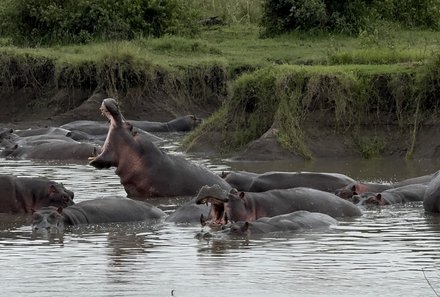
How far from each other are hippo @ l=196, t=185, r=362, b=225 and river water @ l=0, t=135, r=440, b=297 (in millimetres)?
242

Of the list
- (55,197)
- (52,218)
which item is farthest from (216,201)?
(55,197)

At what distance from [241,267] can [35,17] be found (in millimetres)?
19925

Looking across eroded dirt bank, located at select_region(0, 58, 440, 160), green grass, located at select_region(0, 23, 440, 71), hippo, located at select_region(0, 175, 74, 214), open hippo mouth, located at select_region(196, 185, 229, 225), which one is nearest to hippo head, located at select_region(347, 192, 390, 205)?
open hippo mouth, located at select_region(196, 185, 229, 225)

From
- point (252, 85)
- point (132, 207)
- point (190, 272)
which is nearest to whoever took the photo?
point (190, 272)

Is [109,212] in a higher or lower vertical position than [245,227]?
lower

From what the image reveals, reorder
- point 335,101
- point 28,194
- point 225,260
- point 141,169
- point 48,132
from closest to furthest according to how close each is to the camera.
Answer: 1. point 225,260
2. point 28,194
3. point 141,169
4. point 335,101
5. point 48,132

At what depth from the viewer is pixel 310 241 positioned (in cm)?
956

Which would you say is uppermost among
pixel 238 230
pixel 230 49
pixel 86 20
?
pixel 86 20

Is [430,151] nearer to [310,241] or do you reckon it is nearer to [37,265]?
[310,241]

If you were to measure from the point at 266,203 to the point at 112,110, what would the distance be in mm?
2588

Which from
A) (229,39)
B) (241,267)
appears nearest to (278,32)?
(229,39)

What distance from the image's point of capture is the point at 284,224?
10109 mm

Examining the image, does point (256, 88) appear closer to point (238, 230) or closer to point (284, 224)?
point (284, 224)

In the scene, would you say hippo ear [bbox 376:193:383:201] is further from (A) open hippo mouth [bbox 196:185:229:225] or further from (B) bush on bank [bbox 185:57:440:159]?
(B) bush on bank [bbox 185:57:440:159]
